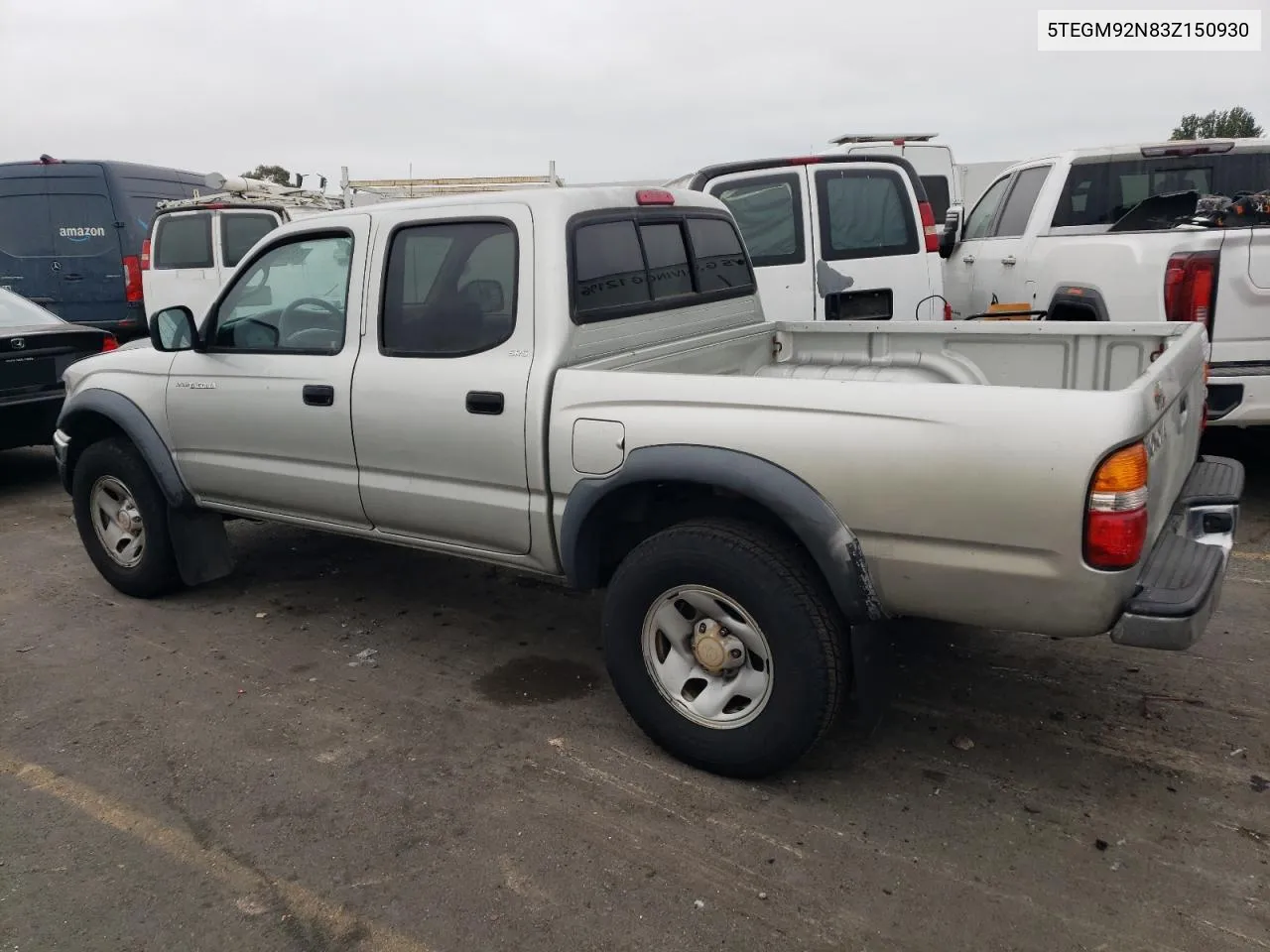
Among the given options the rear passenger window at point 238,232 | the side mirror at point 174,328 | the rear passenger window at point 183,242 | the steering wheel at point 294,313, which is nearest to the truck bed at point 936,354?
the steering wheel at point 294,313

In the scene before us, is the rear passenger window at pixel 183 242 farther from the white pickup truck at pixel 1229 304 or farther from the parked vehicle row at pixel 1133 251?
the white pickup truck at pixel 1229 304

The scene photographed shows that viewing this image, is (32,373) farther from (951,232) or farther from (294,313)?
(951,232)

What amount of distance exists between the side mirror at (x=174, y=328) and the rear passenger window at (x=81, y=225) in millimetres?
9458

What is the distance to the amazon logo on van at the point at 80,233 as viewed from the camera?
12.4 metres

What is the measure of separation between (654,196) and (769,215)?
300 cm

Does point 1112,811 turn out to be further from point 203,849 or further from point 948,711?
point 203,849

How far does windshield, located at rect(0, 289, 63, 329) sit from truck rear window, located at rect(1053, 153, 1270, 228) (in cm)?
739

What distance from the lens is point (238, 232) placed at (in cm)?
1137

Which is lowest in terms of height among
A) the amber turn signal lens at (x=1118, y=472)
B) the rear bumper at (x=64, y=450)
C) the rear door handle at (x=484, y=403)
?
the rear bumper at (x=64, y=450)

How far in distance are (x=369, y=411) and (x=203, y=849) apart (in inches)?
64.9

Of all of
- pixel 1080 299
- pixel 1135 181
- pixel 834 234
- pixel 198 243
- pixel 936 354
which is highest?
pixel 198 243

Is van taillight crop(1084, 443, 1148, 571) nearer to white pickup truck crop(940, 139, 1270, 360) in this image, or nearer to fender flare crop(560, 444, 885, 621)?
fender flare crop(560, 444, 885, 621)

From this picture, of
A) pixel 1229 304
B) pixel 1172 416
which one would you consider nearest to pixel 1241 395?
pixel 1229 304

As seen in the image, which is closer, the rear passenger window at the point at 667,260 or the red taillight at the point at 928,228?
the rear passenger window at the point at 667,260
